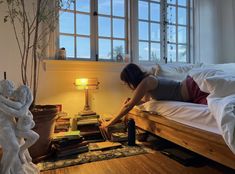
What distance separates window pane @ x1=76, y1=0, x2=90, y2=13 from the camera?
2906 millimetres

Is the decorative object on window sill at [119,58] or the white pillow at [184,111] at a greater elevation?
the decorative object on window sill at [119,58]

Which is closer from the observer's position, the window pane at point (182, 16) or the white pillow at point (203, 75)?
the white pillow at point (203, 75)

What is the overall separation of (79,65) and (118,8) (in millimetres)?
1118

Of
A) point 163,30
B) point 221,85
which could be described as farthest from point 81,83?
point 163,30

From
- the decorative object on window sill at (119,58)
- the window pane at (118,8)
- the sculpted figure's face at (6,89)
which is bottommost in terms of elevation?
the sculpted figure's face at (6,89)

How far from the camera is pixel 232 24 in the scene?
11.3 feet

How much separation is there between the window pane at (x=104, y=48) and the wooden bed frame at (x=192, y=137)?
1.10m

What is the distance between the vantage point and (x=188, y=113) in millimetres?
1645

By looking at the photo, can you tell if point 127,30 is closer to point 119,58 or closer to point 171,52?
point 119,58

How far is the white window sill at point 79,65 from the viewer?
2.59 metres

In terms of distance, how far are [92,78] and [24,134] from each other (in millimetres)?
1522

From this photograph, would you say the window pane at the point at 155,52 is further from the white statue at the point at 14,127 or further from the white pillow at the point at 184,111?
the white statue at the point at 14,127

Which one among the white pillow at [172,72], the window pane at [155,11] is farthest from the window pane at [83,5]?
the white pillow at [172,72]

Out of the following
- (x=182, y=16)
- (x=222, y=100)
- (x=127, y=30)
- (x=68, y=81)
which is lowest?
(x=222, y=100)
